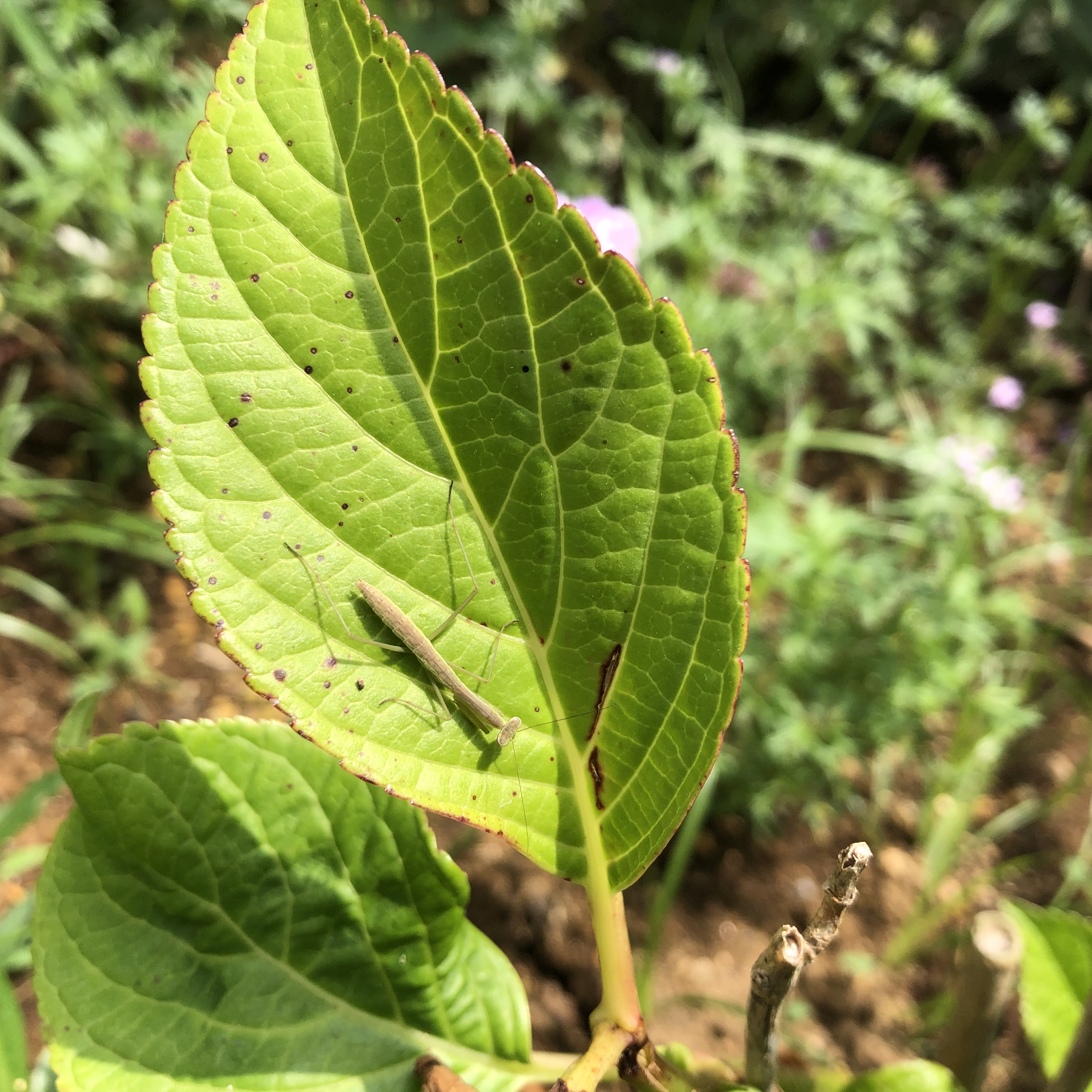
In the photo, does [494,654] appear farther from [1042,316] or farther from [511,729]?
[1042,316]

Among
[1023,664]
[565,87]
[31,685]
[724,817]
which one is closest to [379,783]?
[724,817]

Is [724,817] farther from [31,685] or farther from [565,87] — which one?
[565,87]

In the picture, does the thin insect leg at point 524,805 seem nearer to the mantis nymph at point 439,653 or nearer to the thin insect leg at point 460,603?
the mantis nymph at point 439,653

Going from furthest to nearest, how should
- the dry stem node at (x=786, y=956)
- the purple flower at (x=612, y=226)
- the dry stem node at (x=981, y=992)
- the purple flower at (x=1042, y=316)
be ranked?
the purple flower at (x=1042, y=316) → the purple flower at (x=612, y=226) → the dry stem node at (x=981, y=992) → the dry stem node at (x=786, y=956)

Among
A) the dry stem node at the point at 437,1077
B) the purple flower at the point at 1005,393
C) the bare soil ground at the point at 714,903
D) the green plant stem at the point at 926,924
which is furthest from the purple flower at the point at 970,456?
the dry stem node at the point at 437,1077

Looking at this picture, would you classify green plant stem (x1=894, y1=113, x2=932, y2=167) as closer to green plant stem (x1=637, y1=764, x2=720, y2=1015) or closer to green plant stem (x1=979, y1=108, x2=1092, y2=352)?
green plant stem (x1=979, y1=108, x2=1092, y2=352)

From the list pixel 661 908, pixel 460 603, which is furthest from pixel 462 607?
pixel 661 908

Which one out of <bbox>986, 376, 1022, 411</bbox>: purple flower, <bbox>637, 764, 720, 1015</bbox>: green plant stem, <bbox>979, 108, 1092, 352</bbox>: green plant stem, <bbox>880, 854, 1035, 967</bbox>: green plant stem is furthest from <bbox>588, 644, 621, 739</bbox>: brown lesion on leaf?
<bbox>979, 108, 1092, 352</bbox>: green plant stem
